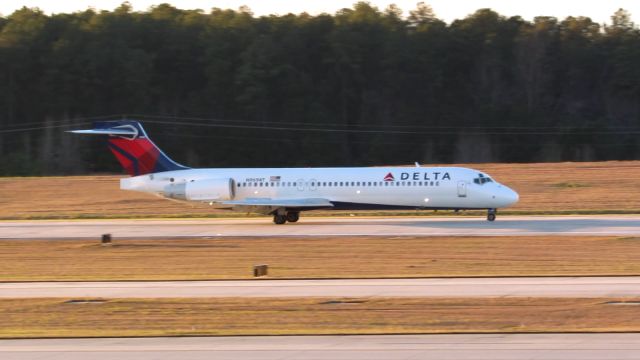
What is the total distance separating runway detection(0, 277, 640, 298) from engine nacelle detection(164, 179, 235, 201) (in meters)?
20.7

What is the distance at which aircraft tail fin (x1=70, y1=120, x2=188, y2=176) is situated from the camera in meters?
50.6

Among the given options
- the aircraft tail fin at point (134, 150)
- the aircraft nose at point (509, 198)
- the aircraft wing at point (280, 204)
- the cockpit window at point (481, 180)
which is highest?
the aircraft tail fin at point (134, 150)

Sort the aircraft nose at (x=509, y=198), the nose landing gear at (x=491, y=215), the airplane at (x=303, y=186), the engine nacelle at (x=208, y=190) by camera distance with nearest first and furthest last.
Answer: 1. the aircraft nose at (x=509, y=198)
2. the nose landing gear at (x=491, y=215)
3. the airplane at (x=303, y=186)
4. the engine nacelle at (x=208, y=190)

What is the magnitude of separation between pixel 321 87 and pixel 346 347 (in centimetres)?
9213

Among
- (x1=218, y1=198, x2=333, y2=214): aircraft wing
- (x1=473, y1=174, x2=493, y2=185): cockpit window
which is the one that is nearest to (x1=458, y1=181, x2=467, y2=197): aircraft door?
(x1=473, y1=174, x2=493, y2=185): cockpit window

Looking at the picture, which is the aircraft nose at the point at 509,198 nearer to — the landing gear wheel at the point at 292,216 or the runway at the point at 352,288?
the landing gear wheel at the point at 292,216

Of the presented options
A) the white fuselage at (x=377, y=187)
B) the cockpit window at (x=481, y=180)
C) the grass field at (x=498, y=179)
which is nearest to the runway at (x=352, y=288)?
the white fuselage at (x=377, y=187)

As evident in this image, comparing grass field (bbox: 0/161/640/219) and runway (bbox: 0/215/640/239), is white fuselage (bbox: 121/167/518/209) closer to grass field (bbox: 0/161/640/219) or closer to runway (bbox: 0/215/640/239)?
runway (bbox: 0/215/640/239)

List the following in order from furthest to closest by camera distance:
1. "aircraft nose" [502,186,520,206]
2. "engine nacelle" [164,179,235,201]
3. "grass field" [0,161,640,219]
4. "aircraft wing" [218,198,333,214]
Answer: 1. "grass field" [0,161,640,219]
2. "engine nacelle" [164,179,235,201]
3. "aircraft wing" [218,198,333,214]
4. "aircraft nose" [502,186,520,206]

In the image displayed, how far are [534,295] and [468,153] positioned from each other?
77337mm

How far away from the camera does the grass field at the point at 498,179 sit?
56150mm

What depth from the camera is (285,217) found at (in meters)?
48.8

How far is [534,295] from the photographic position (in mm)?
23203

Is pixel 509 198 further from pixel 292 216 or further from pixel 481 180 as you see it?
pixel 292 216
